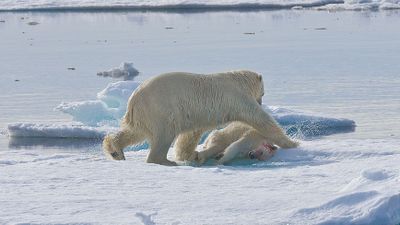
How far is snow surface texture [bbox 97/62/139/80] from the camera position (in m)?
17.5

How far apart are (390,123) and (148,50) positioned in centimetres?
1198

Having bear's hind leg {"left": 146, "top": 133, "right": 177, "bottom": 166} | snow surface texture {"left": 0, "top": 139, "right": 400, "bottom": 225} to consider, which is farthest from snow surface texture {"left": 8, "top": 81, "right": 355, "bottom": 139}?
snow surface texture {"left": 0, "top": 139, "right": 400, "bottom": 225}

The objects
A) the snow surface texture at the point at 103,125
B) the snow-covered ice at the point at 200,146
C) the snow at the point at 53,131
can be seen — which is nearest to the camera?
the snow-covered ice at the point at 200,146

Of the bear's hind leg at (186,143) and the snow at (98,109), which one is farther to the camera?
the snow at (98,109)

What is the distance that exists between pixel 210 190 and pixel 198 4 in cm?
3227

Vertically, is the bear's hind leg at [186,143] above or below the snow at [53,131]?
above

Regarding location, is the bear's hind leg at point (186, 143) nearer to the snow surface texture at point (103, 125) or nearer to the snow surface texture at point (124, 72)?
the snow surface texture at point (103, 125)

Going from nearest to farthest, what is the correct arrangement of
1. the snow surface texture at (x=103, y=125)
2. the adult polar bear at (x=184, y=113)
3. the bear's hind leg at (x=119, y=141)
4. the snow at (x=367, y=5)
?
the adult polar bear at (x=184, y=113) < the bear's hind leg at (x=119, y=141) < the snow surface texture at (x=103, y=125) < the snow at (x=367, y=5)

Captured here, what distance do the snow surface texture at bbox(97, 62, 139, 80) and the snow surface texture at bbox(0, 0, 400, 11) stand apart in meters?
18.8

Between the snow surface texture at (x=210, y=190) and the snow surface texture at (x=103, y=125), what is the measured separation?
375 centimetres

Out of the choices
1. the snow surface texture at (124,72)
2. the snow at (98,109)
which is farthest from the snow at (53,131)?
the snow surface texture at (124,72)

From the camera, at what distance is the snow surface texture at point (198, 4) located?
1419 inches

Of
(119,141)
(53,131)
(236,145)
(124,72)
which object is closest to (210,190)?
(236,145)

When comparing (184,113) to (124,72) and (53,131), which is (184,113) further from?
(124,72)
